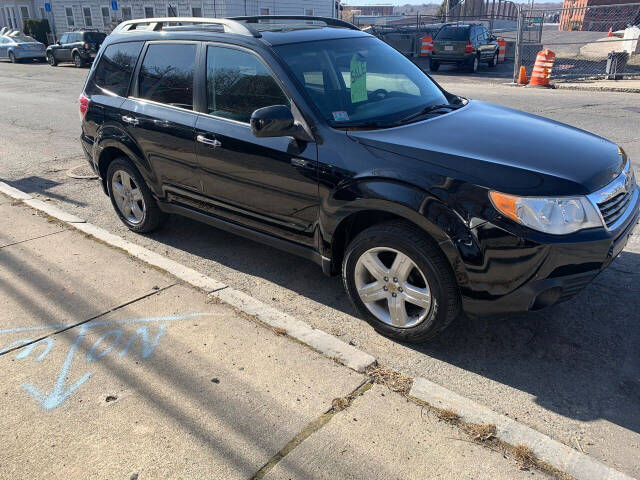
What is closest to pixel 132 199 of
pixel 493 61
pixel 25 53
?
pixel 493 61

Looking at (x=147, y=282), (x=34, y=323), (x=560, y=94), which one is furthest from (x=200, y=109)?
(x=560, y=94)

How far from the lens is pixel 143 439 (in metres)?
2.66

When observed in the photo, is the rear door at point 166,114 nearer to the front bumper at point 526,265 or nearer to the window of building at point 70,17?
the front bumper at point 526,265

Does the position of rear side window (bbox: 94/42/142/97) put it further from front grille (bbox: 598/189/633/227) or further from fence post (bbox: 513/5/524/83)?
fence post (bbox: 513/5/524/83)

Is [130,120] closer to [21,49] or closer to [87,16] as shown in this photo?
[21,49]

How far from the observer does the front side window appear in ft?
12.4

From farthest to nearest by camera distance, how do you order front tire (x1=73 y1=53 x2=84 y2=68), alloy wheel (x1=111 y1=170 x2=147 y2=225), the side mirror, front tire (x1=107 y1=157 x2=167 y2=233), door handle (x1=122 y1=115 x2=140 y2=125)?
front tire (x1=73 y1=53 x2=84 y2=68) → alloy wheel (x1=111 y1=170 x2=147 y2=225) → front tire (x1=107 y1=157 x2=167 y2=233) → door handle (x1=122 y1=115 x2=140 y2=125) → the side mirror

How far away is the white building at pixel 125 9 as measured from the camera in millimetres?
33781

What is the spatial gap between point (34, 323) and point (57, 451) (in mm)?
1405

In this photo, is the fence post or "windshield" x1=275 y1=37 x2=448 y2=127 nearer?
"windshield" x1=275 y1=37 x2=448 y2=127

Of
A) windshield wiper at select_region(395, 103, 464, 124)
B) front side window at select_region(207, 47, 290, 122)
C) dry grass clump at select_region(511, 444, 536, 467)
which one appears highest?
front side window at select_region(207, 47, 290, 122)

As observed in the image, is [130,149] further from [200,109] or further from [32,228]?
[32,228]

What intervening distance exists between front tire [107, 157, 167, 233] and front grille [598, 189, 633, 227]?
12.1 feet

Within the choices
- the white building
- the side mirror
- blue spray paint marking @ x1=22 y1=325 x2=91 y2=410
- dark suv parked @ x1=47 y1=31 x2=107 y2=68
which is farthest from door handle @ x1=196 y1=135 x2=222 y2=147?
the white building
